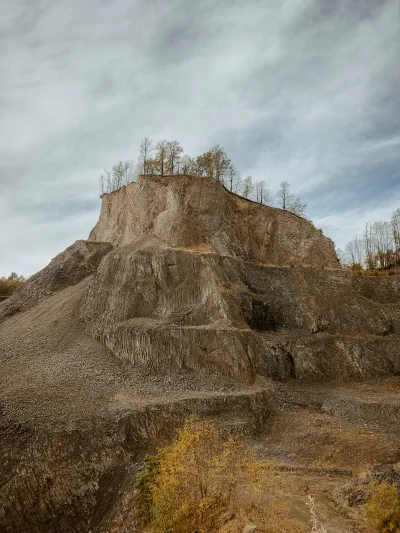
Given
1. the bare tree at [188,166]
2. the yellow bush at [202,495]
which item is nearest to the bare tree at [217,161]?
the bare tree at [188,166]

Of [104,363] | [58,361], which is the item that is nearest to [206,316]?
[104,363]

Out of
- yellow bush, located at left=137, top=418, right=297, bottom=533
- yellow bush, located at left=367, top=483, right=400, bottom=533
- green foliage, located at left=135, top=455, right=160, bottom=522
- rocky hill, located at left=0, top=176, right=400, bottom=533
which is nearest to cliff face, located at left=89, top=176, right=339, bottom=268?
rocky hill, located at left=0, top=176, right=400, bottom=533

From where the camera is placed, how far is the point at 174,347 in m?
27.5

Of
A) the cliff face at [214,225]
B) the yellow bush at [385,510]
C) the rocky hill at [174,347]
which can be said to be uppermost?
the cliff face at [214,225]

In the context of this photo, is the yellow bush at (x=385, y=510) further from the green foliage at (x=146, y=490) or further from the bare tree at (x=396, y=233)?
the bare tree at (x=396, y=233)

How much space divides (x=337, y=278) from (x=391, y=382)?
1108 centimetres

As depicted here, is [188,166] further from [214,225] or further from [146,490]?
[146,490]

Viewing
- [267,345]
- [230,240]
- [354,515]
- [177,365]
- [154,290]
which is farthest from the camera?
[230,240]

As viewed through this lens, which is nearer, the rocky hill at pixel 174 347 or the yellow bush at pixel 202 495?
the yellow bush at pixel 202 495

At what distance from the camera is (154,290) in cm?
3338

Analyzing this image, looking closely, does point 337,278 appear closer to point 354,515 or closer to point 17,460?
point 354,515

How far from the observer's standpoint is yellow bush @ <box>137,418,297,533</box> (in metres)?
13.2

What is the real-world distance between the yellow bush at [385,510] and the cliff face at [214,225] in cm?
2780

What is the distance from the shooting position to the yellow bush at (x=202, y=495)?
13.2m
